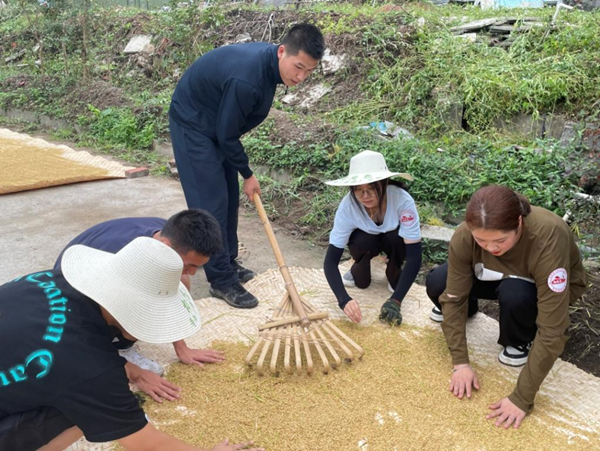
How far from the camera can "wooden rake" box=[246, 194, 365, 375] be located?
2371 millimetres

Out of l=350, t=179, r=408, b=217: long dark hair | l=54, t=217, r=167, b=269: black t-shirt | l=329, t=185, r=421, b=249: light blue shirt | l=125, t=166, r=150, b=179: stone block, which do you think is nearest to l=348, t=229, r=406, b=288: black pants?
l=329, t=185, r=421, b=249: light blue shirt

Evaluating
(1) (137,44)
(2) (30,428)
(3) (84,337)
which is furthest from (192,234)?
(1) (137,44)

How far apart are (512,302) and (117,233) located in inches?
63.7

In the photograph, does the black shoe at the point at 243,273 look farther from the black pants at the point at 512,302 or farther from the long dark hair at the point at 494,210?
the long dark hair at the point at 494,210

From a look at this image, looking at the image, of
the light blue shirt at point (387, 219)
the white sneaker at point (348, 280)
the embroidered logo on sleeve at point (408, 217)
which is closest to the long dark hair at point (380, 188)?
the light blue shirt at point (387, 219)

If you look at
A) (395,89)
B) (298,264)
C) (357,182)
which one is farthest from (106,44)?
(357,182)

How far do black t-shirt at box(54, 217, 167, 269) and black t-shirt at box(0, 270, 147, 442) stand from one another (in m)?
0.50

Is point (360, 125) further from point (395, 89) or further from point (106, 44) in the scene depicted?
point (106, 44)

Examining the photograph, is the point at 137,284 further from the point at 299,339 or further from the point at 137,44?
the point at 137,44

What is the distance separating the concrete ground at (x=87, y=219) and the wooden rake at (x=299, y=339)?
74 cm

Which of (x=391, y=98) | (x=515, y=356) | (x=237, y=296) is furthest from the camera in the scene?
(x=391, y=98)

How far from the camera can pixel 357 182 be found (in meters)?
2.54

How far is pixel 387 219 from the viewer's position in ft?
9.34

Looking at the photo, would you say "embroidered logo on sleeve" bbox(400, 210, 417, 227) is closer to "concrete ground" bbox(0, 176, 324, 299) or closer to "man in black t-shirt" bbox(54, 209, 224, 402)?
"concrete ground" bbox(0, 176, 324, 299)
